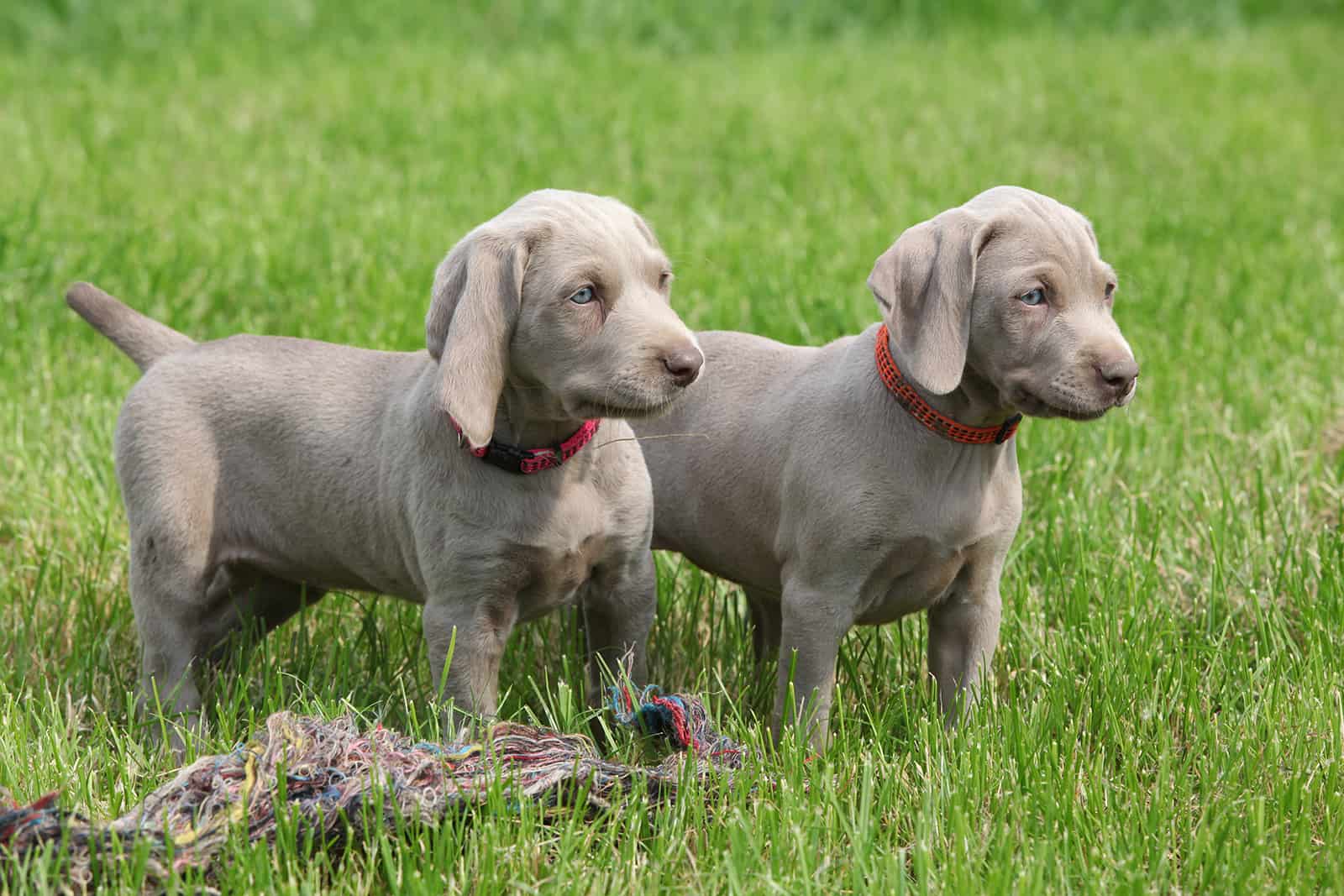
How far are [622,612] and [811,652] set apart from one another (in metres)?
0.48

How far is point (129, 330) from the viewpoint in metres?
4.41

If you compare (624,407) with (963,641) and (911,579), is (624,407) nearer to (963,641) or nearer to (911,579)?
(911,579)

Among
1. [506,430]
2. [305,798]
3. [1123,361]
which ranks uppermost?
[1123,361]

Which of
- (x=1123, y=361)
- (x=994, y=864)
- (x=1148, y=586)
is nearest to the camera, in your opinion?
(x=994, y=864)

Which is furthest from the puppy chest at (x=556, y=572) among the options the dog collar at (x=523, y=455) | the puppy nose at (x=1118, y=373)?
the puppy nose at (x=1118, y=373)

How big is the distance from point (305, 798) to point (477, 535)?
72 centimetres

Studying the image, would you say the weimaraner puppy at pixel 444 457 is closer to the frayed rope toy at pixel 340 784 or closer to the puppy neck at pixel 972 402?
the frayed rope toy at pixel 340 784

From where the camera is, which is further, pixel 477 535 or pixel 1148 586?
pixel 1148 586

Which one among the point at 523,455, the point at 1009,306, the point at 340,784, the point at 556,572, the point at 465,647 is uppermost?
the point at 1009,306

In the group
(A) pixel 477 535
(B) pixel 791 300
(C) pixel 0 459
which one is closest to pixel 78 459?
(C) pixel 0 459

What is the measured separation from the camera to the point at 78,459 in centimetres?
533

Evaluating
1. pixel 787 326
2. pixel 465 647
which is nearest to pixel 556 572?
pixel 465 647

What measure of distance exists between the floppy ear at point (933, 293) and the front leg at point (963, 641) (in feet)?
2.15

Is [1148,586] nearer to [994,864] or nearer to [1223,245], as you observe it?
[994,864]
